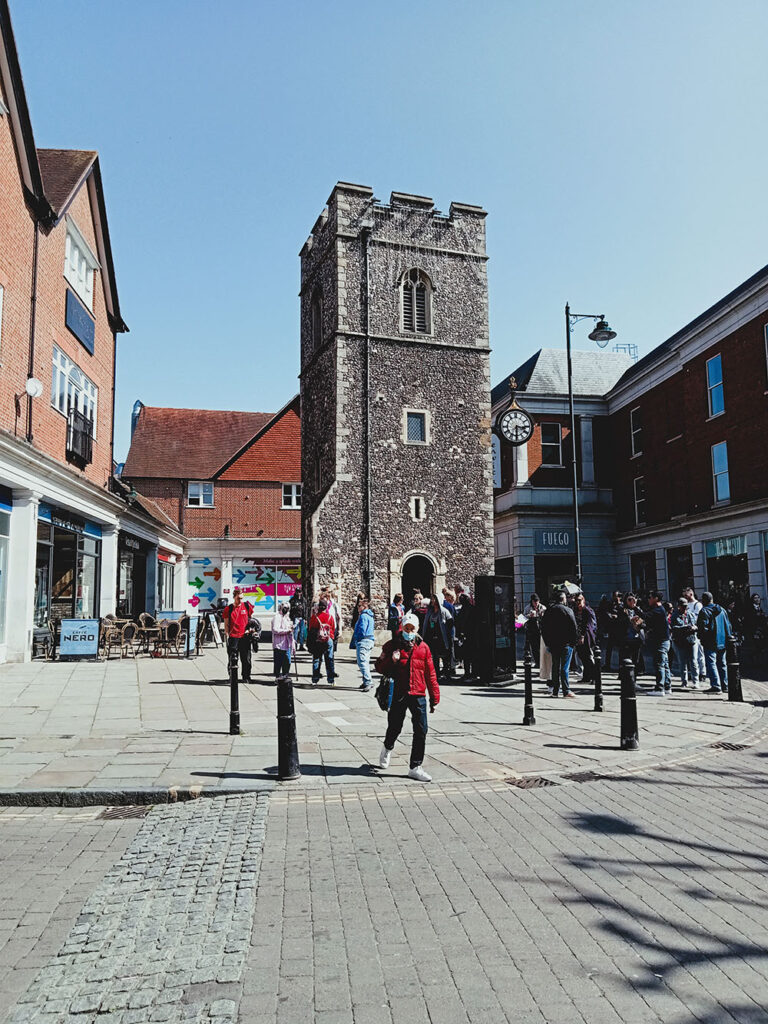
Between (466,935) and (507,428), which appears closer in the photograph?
(466,935)

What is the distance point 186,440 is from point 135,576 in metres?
16.5

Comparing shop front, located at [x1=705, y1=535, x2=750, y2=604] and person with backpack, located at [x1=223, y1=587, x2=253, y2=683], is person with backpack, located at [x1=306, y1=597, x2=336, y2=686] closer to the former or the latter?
person with backpack, located at [x1=223, y1=587, x2=253, y2=683]

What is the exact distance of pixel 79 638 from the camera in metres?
17.1

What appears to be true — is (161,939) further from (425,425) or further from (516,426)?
(516,426)

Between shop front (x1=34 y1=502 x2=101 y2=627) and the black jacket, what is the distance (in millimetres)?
11249

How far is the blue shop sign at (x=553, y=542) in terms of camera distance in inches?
1357

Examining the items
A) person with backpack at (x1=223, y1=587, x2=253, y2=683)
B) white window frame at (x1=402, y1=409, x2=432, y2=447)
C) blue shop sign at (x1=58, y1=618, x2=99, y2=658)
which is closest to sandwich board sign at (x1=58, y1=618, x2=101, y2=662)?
blue shop sign at (x1=58, y1=618, x2=99, y2=658)

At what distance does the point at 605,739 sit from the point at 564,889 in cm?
531

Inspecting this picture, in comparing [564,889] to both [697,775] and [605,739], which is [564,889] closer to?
[697,775]

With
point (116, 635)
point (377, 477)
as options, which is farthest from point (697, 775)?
point (377, 477)

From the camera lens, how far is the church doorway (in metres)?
28.1

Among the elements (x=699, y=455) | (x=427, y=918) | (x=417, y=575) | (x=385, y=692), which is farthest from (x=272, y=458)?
(x=427, y=918)

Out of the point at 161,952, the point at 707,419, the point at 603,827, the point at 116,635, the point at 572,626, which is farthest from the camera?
the point at 707,419

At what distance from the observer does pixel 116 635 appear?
1889 centimetres
